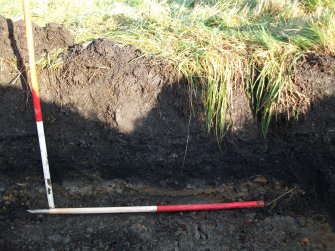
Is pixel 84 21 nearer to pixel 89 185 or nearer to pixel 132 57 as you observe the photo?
pixel 132 57

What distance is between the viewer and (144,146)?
2730mm

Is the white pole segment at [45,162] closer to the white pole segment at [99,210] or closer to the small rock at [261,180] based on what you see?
the white pole segment at [99,210]

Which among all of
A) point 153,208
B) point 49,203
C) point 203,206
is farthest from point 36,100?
point 203,206

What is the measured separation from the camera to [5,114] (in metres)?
2.71

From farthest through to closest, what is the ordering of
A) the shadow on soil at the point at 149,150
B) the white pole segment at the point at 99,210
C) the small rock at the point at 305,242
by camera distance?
1. the shadow on soil at the point at 149,150
2. the white pole segment at the point at 99,210
3. the small rock at the point at 305,242

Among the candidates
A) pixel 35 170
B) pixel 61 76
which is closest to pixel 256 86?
pixel 61 76

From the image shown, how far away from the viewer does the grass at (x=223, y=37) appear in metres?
2.66

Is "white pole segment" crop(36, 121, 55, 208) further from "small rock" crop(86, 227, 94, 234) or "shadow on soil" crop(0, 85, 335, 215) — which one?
"small rock" crop(86, 227, 94, 234)

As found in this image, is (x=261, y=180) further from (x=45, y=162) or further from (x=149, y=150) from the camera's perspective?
(x=45, y=162)

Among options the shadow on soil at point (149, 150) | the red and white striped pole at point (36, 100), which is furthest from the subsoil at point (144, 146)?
the red and white striped pole at point (36, 100)

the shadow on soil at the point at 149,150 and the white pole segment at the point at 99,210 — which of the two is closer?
the white pole segment at the point at 99,210

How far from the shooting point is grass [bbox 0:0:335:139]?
8.71ft

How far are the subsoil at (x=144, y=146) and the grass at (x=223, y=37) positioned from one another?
10 centimetres

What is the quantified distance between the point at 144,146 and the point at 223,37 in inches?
42.0
